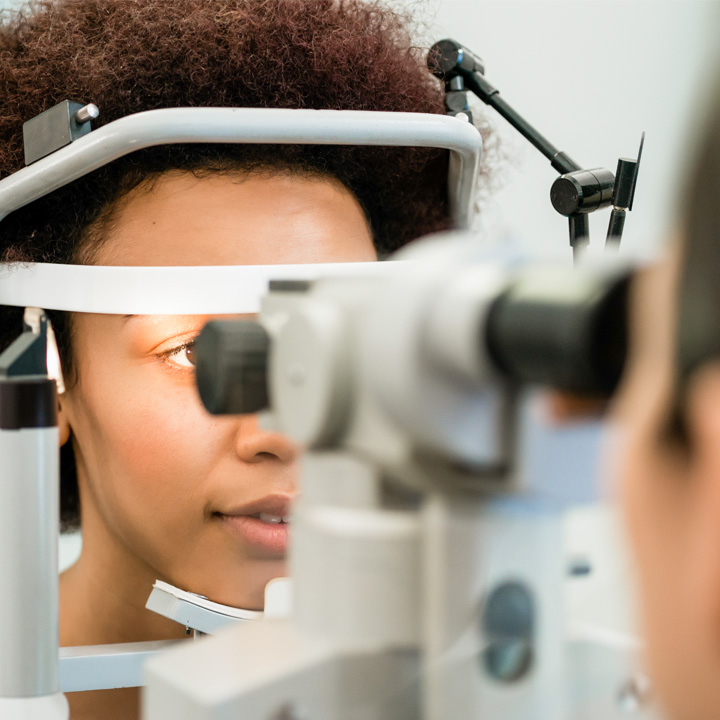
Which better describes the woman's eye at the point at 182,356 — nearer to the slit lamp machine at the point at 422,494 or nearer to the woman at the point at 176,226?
the woman at the point at 176,226

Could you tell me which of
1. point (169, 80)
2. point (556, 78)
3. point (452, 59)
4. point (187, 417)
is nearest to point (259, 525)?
point (187, 417)

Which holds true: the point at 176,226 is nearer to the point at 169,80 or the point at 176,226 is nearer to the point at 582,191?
the point at 169,80

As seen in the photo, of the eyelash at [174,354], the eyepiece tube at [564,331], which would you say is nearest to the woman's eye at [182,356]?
the eyelash at [174,354]

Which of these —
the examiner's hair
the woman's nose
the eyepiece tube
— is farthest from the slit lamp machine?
the examiner's hair

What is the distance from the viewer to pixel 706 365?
207 millimetres

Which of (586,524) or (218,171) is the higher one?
(218,171)

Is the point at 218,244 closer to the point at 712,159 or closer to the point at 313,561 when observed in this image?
the point at 313,561

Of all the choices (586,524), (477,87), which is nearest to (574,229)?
(477,87)

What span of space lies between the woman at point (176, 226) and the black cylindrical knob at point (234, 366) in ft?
1.37

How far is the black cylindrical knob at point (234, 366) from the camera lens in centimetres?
34

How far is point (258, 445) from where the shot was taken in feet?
2.50

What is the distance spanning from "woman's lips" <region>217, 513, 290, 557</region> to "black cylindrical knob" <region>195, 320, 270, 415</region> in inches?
18.0

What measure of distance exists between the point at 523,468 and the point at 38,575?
394 mm

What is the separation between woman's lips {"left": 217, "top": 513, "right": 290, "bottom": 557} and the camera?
2.59ft
